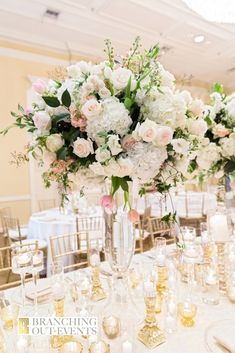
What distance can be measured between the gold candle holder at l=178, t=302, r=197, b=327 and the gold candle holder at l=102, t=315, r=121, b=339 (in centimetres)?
27

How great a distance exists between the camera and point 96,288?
1.42m

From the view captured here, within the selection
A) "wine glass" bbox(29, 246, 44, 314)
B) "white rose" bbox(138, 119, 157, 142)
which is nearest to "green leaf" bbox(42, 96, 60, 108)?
"white rose" bbox(138, 119, 157, 142)

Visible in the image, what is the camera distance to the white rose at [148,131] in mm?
947

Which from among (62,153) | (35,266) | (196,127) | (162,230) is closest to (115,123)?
(62,153)

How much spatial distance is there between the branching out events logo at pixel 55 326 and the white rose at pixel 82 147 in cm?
59

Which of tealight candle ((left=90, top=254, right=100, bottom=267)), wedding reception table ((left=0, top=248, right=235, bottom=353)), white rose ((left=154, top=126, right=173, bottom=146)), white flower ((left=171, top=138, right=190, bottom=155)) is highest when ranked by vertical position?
white rose ((left=154, top=126, right=173, bottom=146))

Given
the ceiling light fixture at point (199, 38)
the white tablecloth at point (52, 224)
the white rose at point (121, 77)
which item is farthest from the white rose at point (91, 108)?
the ceiling light fixture at point (199, 38)

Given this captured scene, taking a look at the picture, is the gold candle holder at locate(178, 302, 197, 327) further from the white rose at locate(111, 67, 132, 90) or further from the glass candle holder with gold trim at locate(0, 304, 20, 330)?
the white rose at locate(111, 67, 132, 90)

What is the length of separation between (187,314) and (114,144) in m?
0.74

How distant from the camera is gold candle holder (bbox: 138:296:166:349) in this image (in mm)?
1008

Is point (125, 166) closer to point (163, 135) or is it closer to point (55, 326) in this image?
point (163, 135)

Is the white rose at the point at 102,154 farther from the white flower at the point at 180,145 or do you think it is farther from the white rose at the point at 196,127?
the white rose at the point at 196,127

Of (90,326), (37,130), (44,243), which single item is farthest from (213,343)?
(44,243)

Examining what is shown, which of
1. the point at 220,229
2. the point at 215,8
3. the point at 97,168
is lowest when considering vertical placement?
the point at 220,229
